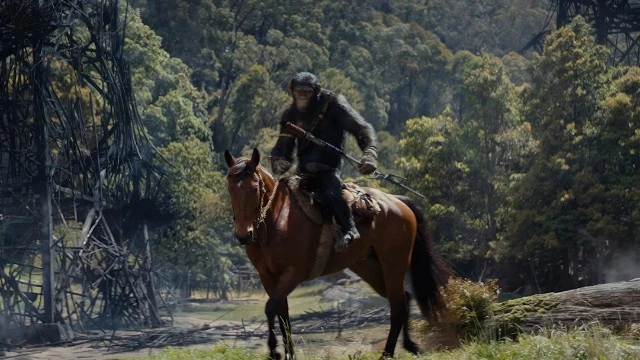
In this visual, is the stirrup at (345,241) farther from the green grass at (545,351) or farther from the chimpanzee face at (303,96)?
the chimpanzee face at (303,96)

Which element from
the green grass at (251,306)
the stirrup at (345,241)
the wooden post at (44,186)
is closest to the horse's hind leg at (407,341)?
the stirrup at (345,241)

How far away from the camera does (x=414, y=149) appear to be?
3300 cm

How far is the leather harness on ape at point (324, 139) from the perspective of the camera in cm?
1102

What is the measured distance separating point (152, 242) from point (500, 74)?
1282 cm

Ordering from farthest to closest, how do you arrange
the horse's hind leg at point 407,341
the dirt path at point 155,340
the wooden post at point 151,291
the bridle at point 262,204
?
the wooden post at point 151,291, the dirt path at point 155,340, the horse's hind leg at point 407,341, the bridle at point 262,204

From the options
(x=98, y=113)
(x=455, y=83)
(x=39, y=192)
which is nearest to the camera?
(x=39, y=192)

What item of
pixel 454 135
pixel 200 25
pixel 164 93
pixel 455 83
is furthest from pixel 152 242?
pixel 455 83

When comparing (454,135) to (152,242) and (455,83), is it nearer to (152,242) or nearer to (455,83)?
(152,242)

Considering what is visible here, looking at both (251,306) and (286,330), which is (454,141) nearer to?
(251,306)

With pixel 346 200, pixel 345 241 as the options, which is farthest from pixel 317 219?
pixel 346 200

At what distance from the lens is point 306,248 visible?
10672mm

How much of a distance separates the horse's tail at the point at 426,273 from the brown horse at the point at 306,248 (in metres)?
0.01

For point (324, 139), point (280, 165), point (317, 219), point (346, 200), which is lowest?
point (317, 219)

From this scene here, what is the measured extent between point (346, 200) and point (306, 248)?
2.64ft
